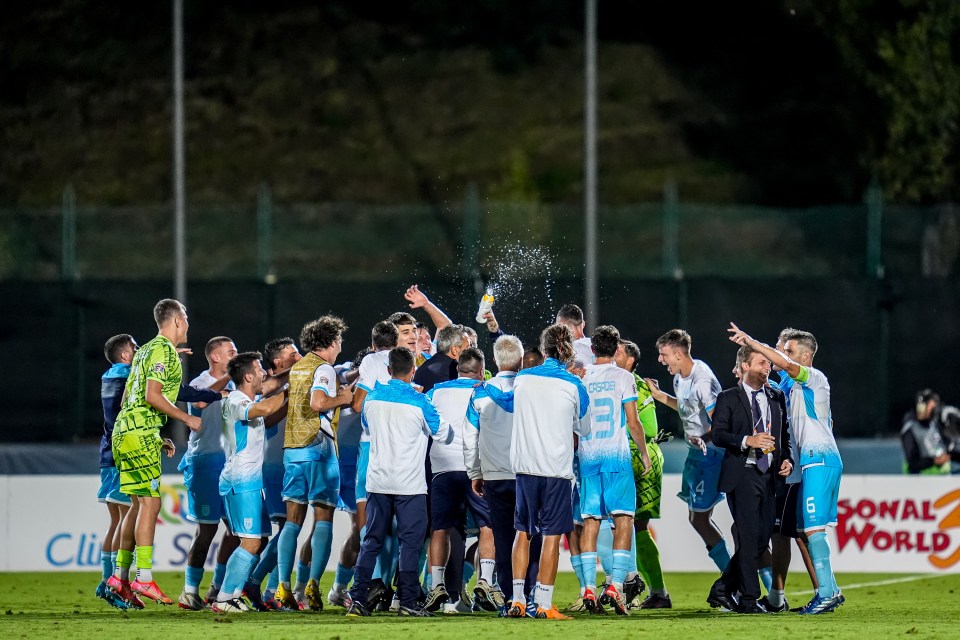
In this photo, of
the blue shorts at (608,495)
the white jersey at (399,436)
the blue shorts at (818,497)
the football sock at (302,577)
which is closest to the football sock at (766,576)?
the blue shorts at (818,497)

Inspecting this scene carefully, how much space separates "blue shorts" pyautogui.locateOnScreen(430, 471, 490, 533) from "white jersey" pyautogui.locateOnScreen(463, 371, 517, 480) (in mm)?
263

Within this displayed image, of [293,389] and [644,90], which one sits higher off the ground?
[644,90]

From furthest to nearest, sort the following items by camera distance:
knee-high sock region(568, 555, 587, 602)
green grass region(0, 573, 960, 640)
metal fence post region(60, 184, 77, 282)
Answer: metal fence post region(60, 184, 77, 282) → knee-high sock region(568, 555, 587, 602) → green grass region(0, 573, 960, 640)

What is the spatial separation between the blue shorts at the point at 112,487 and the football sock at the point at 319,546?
1773 millimetres

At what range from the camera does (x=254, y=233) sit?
91.6 feet

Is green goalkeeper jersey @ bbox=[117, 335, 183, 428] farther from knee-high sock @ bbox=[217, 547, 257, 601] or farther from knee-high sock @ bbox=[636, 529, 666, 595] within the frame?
knee-high sock @ bbox=[636, 529, 666, 595]

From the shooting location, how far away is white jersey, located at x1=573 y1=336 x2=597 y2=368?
40.9 feet

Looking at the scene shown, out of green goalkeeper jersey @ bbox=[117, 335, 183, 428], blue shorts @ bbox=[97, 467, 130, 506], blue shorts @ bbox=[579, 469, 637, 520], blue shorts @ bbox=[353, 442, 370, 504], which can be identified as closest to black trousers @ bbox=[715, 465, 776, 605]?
blue shorts @ bbox=[579, 469, 637, 520]

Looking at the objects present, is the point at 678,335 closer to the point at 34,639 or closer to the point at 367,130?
the point at 34,639

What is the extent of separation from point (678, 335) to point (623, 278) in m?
11.8

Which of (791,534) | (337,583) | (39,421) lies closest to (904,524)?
(791,534)

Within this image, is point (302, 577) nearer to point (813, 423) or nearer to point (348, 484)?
point (348, 484)

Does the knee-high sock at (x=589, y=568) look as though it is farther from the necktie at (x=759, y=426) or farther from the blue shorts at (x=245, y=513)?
the blue shorts at (x=245, y=513)

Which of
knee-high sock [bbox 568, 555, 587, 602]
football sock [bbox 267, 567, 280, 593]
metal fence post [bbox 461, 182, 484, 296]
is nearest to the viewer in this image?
knee-high sock [bbox 568, 555, 587, 602]
